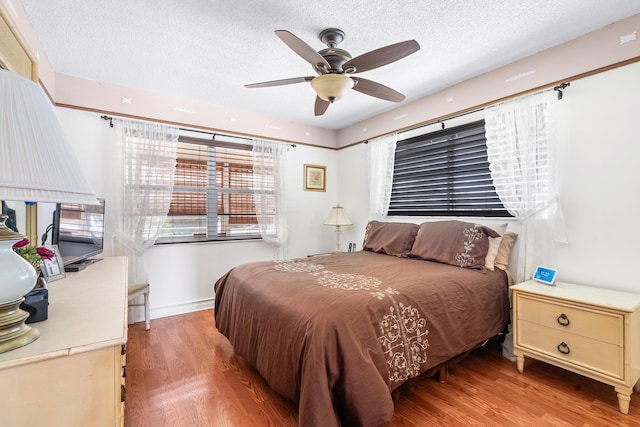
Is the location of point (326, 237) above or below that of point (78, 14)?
below

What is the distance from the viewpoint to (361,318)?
4.97ft

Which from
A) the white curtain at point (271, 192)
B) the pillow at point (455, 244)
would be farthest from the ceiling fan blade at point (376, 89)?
the white curtain at point (271, 192)

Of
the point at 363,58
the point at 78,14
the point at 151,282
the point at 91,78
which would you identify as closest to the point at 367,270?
the point at 363,58

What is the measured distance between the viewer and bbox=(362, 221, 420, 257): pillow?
9.83 feet

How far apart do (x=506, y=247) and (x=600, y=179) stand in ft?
2.63

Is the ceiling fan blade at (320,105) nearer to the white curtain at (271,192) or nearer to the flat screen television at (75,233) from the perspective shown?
the white curtain at (271,192)

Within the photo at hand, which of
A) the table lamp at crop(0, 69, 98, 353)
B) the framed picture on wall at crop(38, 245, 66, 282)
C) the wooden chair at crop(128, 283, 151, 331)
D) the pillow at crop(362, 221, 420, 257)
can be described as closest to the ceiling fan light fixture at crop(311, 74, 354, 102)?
the table lamp at crop(0, 69, 98, 353)

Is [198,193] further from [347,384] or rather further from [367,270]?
[347,384]

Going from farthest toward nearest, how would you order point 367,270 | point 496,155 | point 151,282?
point 151,282
point 496,155
point 367,270

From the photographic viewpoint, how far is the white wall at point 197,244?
2.86 metres

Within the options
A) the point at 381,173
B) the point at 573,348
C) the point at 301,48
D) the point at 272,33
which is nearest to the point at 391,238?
the point at 381,173

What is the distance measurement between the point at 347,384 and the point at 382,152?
295cm

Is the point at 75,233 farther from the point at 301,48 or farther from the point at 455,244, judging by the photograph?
the point at 455,244

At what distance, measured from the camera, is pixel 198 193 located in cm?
347
